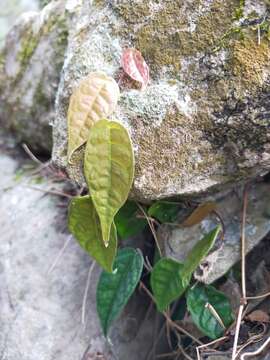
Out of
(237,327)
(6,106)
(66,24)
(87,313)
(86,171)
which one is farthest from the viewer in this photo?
(6,106)

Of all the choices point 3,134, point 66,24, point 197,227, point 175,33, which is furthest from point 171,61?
point 3,134

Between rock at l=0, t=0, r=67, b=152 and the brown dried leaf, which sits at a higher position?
rock at l=0, t=0, r=67, b=152

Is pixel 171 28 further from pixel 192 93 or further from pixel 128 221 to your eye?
pixel 128 221

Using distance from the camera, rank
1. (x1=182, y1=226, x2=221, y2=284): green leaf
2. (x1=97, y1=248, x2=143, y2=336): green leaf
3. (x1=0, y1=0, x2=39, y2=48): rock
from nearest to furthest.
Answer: (x1=182, y1=226, x2=221, y2=284): green leaf
(x1=97, y1=248, x2=143, y2=336): green leaf
(x1=0, y1=0, x2=39, y2=48): rock

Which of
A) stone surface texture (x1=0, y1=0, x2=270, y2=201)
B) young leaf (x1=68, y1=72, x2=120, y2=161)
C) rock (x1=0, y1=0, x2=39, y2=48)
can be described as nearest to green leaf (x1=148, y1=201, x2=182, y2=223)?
stone surface texture (x1=0, y1=0, x2=270, y2=201)

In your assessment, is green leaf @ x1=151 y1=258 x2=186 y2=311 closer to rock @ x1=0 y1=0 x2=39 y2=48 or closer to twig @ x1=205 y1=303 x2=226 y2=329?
twig @ x1=205 y1=303 x2=226 y2=329

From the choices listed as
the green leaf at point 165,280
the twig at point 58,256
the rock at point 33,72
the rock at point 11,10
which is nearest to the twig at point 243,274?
the green leaf at point 165,280

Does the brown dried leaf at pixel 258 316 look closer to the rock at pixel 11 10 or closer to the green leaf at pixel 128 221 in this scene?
the green leaf at pixel 128 221

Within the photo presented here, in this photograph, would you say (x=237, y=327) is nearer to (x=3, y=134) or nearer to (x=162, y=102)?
(x=162, y=102)
